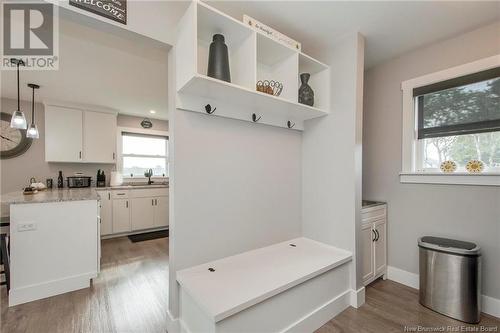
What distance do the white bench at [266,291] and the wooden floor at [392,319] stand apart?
100 mm

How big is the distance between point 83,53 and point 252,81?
6.42 feet

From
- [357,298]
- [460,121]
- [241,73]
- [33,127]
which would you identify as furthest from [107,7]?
[460,121]

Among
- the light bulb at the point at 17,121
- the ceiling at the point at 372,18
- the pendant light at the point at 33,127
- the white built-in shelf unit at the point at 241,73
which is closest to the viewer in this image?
the white built-in shelf unit at the point at 241,73

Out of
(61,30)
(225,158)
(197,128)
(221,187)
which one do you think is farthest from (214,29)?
(61,30)

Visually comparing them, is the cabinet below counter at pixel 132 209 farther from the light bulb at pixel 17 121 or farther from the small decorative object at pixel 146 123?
the light bulb at pixel 17 121

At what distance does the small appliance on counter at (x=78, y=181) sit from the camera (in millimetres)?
3819

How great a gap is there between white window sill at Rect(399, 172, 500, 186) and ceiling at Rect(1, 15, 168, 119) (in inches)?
103

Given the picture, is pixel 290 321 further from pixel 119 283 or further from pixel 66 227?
pixel 66 227

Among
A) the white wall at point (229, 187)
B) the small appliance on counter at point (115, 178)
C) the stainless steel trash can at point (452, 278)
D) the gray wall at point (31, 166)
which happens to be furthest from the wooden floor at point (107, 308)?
the stainless steel trash can at point (452, 278)

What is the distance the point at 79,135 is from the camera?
12.5ft

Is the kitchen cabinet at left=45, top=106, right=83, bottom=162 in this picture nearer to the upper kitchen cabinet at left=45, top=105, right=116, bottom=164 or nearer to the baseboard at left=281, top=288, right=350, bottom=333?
the upper kitchen cabinet at left=45, top=105, right=116, bottom=164

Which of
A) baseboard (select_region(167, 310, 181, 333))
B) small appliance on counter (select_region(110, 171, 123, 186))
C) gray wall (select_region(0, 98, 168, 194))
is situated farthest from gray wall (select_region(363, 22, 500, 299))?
gray wall (select_region(0, 98, 168, 194))

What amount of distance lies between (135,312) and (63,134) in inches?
134

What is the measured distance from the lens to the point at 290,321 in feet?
4.98
